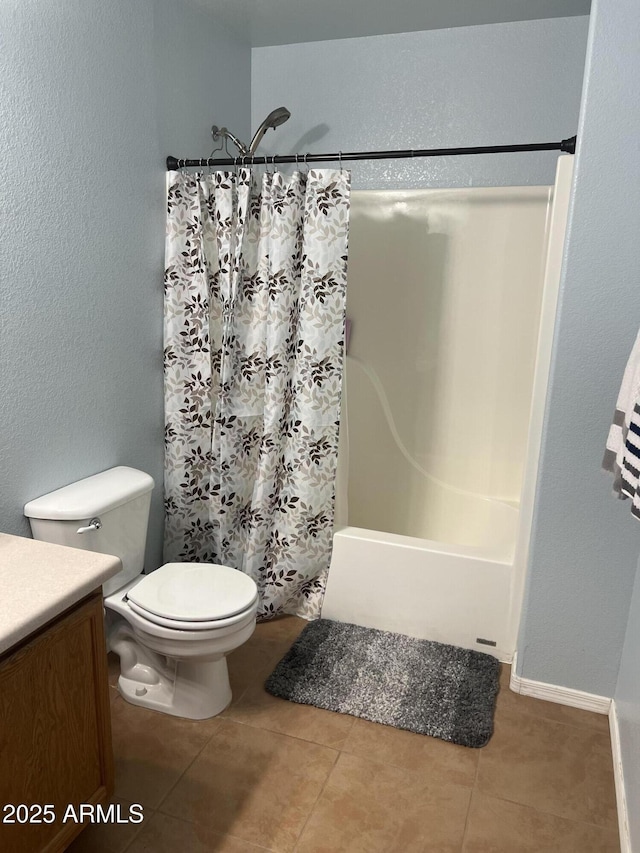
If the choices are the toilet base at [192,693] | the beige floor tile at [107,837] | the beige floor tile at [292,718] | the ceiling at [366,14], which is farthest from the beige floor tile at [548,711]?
the ceiling at [366,14]

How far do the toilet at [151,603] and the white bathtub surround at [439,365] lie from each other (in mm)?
633

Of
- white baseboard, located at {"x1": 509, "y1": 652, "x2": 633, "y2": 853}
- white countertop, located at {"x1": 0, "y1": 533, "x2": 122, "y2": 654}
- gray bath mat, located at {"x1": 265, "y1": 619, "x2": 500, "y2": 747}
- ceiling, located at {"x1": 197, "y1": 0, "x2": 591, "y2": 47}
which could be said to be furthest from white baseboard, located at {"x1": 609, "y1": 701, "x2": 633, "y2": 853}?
ceiling, located at {"x1": 197, "y1": 0, "x2": 591, "y2": 47}

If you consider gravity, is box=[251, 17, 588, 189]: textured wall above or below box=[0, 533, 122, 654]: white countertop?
above

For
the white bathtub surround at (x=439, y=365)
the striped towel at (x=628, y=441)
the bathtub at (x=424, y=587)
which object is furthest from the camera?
the white bathtub surround at (x=439, y=365)

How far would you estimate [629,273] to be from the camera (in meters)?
1.79

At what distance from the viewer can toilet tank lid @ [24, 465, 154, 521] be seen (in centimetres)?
188

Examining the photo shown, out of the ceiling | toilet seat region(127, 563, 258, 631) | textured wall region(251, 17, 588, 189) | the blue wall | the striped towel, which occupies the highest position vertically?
the ceiling

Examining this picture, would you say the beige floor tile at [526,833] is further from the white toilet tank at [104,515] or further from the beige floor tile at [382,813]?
the white toilet tank at [104,515]

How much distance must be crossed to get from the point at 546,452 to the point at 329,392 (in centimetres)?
79

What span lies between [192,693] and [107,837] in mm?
469

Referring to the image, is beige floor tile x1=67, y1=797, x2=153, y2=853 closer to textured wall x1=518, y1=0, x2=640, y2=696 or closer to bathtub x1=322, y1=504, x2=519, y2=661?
bathtub x1=322, y1=504, x2=519, y2=661

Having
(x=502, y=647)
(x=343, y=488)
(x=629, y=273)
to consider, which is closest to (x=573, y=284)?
(x=629, y=273)

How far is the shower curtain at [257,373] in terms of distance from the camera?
89.1 inches

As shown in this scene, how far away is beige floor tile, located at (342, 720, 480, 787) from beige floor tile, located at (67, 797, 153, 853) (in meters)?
0.63
